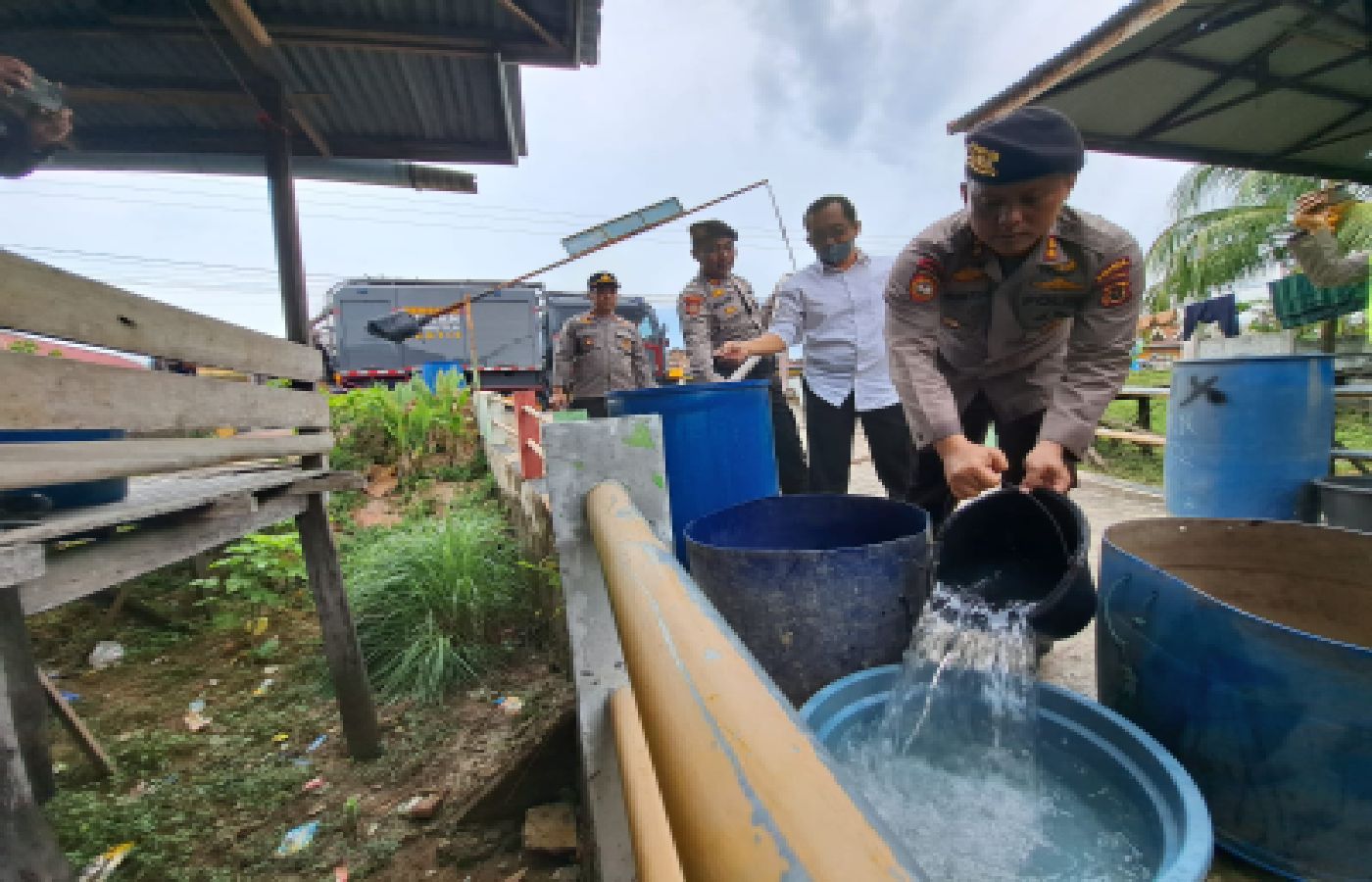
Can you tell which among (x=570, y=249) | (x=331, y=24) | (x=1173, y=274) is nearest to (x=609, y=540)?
(x=331, y=24)

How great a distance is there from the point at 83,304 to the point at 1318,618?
→ 3257 mm

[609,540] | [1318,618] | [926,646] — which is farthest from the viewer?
[1318,618]

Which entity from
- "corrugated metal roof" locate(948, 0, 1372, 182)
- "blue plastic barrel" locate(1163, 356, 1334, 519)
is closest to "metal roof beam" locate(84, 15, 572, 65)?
"corrugated metal roof" locate(948, 0, 1372, 182)

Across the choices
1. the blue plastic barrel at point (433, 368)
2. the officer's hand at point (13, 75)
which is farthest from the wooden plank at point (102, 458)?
the blue plastic barrel at point (433, 368)

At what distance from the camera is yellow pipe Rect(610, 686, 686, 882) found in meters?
0.89

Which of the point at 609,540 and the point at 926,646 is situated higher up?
the point at 609,540

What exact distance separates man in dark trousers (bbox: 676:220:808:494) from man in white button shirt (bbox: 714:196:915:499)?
542mm

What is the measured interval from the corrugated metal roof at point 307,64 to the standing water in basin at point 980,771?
2925 mm

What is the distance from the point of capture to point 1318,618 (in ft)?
5.13

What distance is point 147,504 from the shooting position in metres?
1.86

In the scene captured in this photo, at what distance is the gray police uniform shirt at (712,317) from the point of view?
4.05 m

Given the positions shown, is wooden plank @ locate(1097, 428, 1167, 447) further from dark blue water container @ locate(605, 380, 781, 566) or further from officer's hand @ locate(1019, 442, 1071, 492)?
dark blue water container @ locate(605, 380, 781, 566)

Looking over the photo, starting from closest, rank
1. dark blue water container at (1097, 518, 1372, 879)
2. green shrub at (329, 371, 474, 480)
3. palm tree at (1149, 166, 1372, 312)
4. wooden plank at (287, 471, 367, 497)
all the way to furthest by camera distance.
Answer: dark blue water container at (1097, 518, 1372, 879) < wooden plank at (287, 471, 367, 497) < green shrub at (329, 371, 474, 480) < palm tree at (1149, 166, 1372, 312)

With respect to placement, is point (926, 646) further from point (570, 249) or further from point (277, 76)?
point (570, 249)
